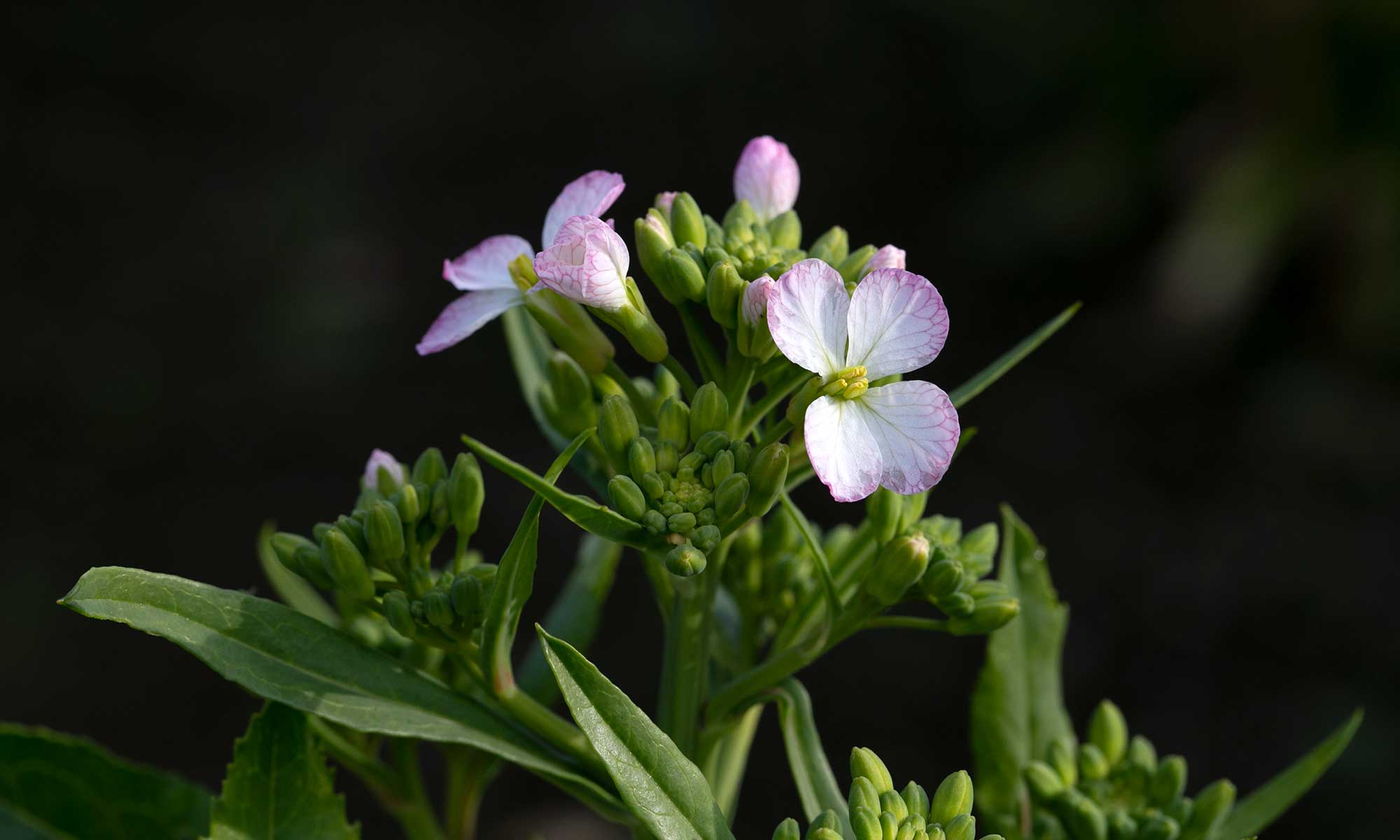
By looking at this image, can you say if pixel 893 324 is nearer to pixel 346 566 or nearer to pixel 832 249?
pixel 832 249

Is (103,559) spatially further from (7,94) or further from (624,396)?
(624,396)

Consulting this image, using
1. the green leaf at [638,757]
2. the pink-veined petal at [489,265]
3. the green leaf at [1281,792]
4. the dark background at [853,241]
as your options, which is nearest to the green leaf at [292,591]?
the pink-veined petal at [489,265]

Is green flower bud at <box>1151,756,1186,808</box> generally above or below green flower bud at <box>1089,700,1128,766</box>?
below

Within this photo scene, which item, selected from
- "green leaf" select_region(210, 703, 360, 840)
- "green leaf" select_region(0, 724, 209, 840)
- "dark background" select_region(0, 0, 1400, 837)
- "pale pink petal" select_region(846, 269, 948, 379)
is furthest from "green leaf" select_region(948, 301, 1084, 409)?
"dark background" select_region(0, 0, 1400, 837)

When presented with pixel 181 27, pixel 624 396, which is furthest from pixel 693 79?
pixel 624 396

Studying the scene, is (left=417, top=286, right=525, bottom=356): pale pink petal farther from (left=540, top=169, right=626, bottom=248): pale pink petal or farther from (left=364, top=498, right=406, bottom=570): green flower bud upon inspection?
(left=364, top=498, right=406, bottom=570): green flower bud

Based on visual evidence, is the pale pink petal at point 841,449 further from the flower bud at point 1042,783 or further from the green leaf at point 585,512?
the flower bud at point 1042,783

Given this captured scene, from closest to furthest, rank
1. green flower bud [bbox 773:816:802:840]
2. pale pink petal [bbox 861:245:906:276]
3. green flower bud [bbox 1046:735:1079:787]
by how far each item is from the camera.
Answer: green flower bud [bbox 773:816:802:840]
pale pink petal [bbox 861:245:906:276]
green flower bud [bbox 1046:735:1079:787]
